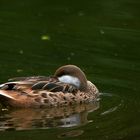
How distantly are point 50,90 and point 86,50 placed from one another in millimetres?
3035

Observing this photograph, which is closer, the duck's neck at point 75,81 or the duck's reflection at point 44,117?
the duck's reflection at point 44,117

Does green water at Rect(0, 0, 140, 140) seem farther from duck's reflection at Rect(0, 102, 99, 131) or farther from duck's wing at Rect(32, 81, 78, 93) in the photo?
duck's wing at Rect(32, 81, 78, 93)

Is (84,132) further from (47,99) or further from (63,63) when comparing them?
(63,63)

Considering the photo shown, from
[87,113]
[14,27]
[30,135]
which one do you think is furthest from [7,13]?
[30,135]

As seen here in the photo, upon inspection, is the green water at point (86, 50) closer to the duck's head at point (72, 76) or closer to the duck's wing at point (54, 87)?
the duck's head at point (72, 76)

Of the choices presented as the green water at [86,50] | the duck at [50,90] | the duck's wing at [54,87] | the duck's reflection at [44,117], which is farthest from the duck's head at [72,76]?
the duck's reflection at [44,117]

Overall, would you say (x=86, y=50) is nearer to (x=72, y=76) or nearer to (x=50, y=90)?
(x=72, y=76)

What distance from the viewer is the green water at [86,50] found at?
452 inches

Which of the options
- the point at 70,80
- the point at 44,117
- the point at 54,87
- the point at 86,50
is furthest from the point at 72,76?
the point at 86,50

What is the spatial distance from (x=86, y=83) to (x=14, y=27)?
436cm

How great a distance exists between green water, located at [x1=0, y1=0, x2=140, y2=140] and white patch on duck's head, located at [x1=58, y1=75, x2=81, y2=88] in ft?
1.49

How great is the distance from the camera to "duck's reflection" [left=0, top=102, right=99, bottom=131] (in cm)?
1152

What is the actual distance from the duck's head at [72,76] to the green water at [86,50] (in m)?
0.38

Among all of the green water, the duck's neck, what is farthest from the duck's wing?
the green water
